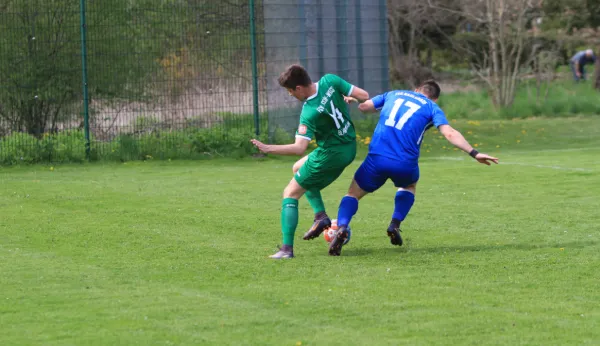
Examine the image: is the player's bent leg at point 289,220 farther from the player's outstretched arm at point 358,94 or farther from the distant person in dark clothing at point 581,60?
the distant person in dark clothing at point 581,60

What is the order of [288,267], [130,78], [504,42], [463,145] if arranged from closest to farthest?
1. [288,267]
2. [463,145]
3. [130,78]
4. [504,42]

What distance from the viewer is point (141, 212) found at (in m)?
11.0

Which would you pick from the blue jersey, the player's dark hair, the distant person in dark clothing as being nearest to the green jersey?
the blue jersey

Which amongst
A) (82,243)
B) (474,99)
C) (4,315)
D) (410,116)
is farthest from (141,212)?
(474,99)

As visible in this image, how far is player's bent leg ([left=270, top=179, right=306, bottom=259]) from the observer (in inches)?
319

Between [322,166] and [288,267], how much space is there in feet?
3.30

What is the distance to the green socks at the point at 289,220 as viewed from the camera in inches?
319

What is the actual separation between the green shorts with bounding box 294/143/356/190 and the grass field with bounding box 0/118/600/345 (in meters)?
0.63

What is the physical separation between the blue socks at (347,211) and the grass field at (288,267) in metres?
0.30

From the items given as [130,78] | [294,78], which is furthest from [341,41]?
[294,78]

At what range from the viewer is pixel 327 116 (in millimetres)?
8148

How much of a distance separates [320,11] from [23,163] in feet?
21.1

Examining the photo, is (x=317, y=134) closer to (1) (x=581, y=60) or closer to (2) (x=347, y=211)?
(2) (x=347, y=211)

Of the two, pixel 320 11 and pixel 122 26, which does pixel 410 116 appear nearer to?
pixel 122 26
